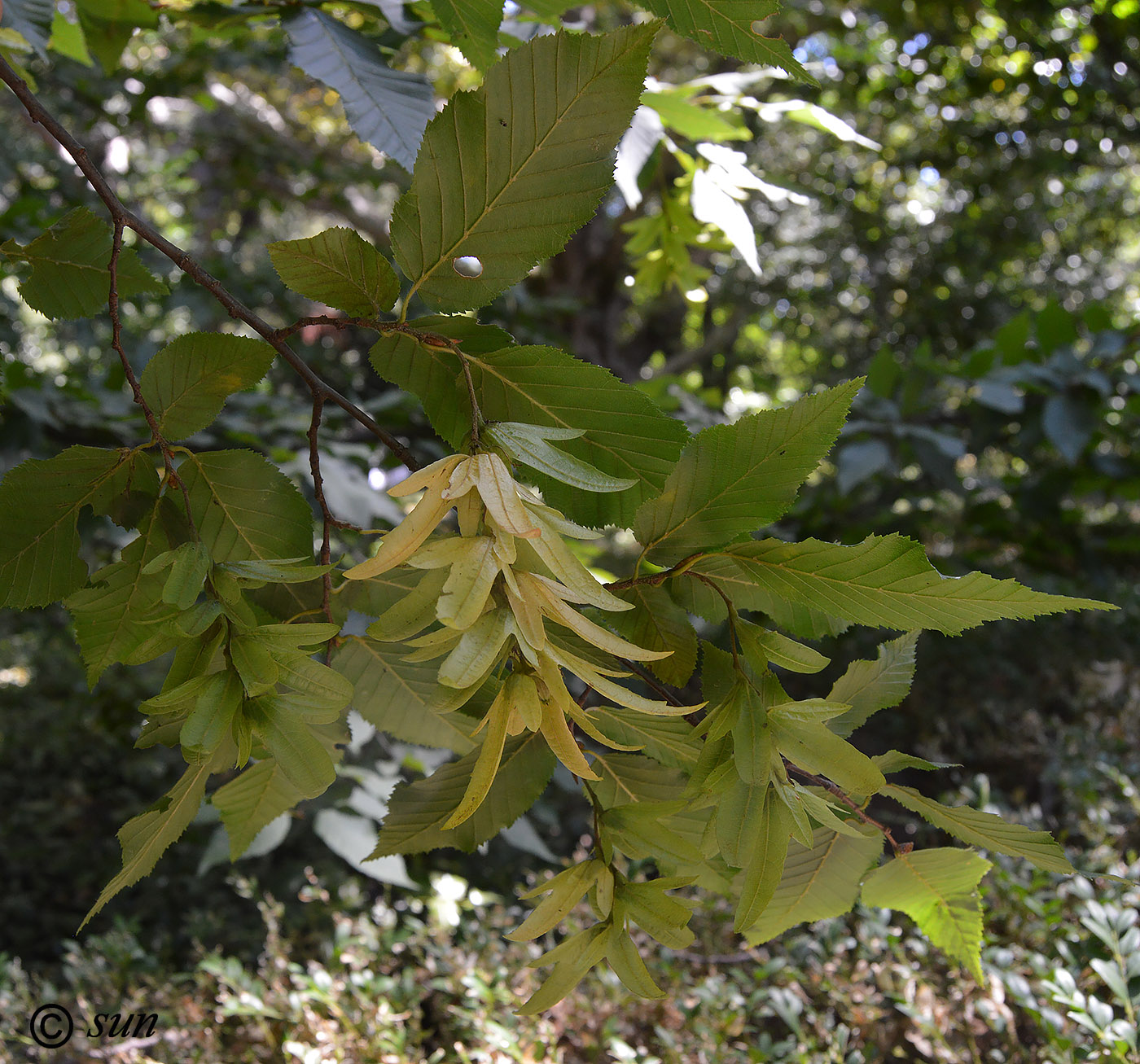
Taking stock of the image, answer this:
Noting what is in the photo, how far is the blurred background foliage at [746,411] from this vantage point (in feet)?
4.81

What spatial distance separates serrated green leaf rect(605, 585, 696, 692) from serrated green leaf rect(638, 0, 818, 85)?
319mm

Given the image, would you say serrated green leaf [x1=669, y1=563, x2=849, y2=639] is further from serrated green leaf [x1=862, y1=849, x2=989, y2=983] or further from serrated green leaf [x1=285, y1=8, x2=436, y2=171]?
serrated green leaf [x1=285, y1=8, x2=436, y2=171]

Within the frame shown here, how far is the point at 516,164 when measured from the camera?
45 cm

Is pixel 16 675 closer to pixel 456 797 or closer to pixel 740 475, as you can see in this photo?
pixel 456 797

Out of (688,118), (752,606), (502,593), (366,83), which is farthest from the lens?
Result: (688,118)

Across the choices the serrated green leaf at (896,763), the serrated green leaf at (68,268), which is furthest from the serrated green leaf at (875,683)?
the serrated green leaf at (68,268)

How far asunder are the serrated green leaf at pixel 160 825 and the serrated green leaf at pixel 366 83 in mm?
438

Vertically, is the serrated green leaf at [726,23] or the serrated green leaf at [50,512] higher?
the serrated green leaf at [726,23]

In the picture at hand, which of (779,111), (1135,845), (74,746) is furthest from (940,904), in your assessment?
(74,746)

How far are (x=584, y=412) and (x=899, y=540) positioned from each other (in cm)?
18

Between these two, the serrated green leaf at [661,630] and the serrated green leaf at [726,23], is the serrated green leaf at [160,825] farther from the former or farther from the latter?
the serrated green leaf at [726,23]

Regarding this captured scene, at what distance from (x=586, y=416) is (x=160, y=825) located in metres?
0.31

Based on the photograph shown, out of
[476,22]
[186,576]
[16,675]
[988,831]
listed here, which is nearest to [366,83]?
[476,22]

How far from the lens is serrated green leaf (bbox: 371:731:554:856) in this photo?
1.71 ft
